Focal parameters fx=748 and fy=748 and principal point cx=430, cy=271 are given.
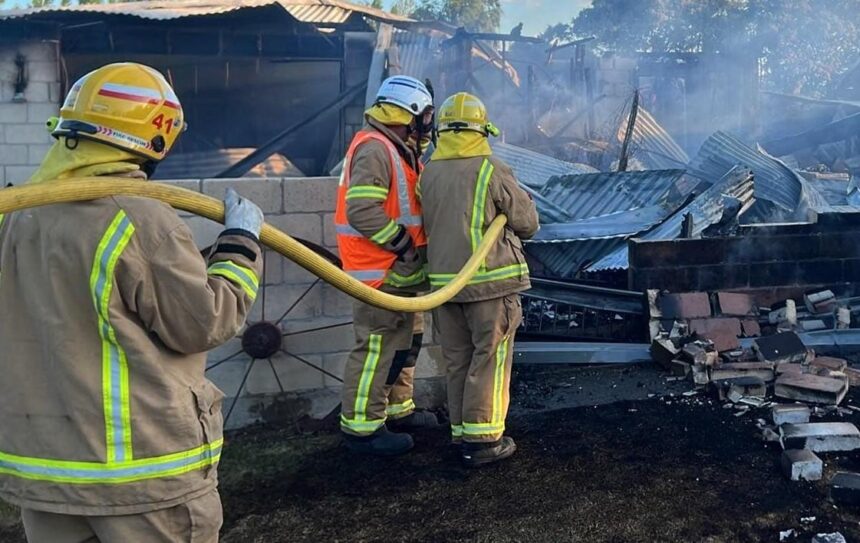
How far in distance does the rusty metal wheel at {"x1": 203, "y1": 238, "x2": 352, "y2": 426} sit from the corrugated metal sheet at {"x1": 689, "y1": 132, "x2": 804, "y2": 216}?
16.7 ft

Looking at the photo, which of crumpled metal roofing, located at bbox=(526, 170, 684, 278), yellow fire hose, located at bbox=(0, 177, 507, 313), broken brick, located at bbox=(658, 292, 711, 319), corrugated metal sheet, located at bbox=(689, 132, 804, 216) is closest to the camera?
yellow fire hose, located at bbox=(0, 177, 507, 313)

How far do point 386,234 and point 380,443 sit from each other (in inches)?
46.8

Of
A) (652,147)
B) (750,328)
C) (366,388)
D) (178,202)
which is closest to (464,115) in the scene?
(366,388)

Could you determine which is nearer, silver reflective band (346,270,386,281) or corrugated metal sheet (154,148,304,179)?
silver reflective band (346,270,386,281)

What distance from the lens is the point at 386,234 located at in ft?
13.5

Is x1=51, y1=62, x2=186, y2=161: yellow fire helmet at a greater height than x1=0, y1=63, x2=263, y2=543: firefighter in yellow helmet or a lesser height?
greater

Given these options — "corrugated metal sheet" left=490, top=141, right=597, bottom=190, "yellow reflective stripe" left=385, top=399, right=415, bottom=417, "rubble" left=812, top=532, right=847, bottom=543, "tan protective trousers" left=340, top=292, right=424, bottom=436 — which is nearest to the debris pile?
"rubble" left=812, top=532, right=847, bottom=543

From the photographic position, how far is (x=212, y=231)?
4.53 m

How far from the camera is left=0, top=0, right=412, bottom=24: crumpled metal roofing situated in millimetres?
9094

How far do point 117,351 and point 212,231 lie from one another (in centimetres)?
263

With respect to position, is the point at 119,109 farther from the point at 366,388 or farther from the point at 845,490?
the point at 845,490

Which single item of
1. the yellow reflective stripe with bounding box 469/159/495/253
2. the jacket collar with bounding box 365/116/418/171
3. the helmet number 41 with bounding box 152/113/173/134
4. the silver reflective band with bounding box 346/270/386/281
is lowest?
the silver reflective band with bounding box 346/270/386/281

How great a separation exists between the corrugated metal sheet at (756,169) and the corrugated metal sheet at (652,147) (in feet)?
17.8

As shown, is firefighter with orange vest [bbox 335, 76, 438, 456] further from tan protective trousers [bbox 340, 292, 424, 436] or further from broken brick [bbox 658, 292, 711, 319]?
broken brick [bbox 658, 292, 711, 319]
